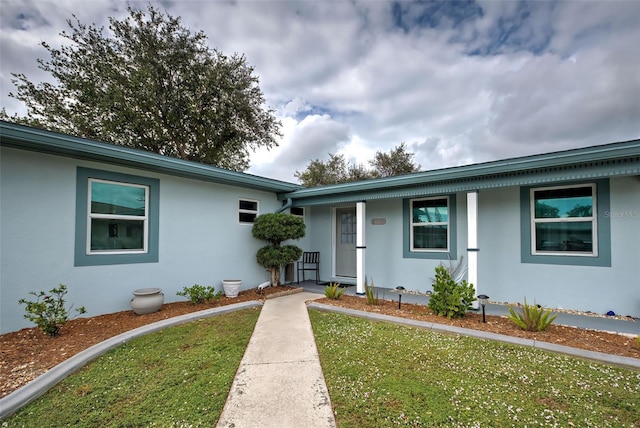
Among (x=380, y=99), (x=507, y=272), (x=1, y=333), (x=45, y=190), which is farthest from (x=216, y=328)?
(x=380, y=99)

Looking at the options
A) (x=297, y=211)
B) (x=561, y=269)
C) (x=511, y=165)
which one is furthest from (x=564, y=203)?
(x=297, y=211)

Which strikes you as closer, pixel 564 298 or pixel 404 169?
pixel 564 298

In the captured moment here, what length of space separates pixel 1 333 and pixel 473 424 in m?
5.65

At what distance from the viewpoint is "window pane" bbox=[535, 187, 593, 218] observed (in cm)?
485

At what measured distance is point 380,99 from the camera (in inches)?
394

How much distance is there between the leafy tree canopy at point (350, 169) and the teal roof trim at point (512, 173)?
1262 centimetres

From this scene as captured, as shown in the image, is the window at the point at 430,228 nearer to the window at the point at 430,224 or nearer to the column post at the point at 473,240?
the window at the point at 430,224

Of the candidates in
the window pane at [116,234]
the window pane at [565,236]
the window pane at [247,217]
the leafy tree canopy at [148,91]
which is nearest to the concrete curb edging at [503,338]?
the window pane at [565,236]

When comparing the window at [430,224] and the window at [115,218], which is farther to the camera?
the window at [430,224]

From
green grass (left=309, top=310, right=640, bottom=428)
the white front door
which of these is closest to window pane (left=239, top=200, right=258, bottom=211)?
the white front door

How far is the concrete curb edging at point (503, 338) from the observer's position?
3.01 metres

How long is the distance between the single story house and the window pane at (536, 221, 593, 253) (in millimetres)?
15

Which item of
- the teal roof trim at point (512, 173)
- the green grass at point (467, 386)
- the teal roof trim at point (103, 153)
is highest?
the teal roof trim at point (103, 153)

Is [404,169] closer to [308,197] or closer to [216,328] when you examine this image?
[308,197]
